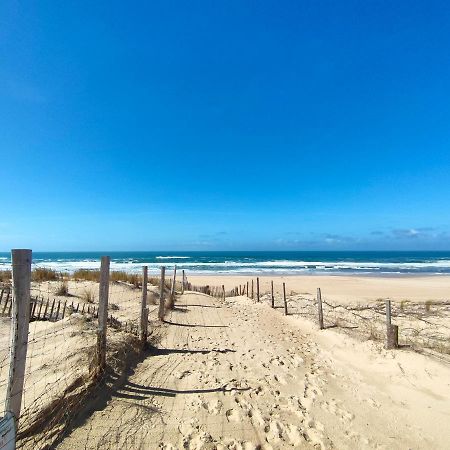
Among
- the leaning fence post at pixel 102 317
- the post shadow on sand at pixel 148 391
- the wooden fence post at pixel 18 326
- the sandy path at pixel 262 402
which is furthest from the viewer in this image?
the leaning fence post at pixel 102 317

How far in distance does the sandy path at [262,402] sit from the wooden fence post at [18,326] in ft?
3.51

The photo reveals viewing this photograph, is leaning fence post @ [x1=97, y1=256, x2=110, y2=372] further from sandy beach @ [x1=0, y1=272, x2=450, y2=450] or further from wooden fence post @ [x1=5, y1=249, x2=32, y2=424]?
wooden fence post @ [x1=5, y1=249, x2=32, y2=424]

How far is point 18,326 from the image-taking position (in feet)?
10.7

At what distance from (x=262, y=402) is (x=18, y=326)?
386 cm

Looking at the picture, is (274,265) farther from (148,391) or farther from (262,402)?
(148,391)

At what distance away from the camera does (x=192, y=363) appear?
22.7 ft

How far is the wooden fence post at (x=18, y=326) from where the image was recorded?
3.21 meters

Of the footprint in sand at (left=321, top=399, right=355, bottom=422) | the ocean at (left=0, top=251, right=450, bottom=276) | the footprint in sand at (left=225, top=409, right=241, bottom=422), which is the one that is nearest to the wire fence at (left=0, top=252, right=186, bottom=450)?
the footprint in sand at (left=225, top=409, right=241, bottom=422)

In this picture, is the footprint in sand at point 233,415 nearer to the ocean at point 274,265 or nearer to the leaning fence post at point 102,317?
the leaning fence post at point 102,317

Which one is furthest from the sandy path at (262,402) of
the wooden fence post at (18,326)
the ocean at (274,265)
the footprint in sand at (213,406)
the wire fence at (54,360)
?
the ocean at (274,265)

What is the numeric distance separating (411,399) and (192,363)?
167 inches

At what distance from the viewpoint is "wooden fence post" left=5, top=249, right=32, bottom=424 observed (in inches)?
126

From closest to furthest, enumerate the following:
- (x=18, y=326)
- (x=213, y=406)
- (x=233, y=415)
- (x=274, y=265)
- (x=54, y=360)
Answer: (x=18, y=326) < (x=233, y=415) < (x=213, y=406) < (x=54, y=360) < (x=274, y=265)

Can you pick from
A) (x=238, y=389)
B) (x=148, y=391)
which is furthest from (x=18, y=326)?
(x=238, y=389)
